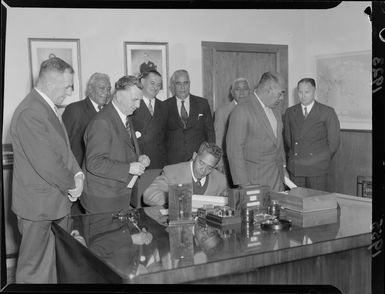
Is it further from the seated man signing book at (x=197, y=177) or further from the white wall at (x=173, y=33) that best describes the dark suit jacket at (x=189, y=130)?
the seated man signing book at (x=197, y=177)

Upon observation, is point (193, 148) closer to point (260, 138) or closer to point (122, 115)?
point (260, 138)

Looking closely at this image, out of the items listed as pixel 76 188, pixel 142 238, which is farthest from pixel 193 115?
pixel 142 238

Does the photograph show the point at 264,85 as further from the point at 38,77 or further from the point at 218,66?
the point at 38,77

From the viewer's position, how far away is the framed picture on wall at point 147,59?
7.95 ft

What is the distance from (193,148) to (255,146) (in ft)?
1.65

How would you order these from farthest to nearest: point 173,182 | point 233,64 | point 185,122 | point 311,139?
point 185,122
point 233,64
point 311,139
point 173,182

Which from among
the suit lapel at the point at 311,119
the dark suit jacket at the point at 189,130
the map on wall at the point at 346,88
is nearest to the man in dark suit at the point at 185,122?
the dark suit jacket at the point at 189,130

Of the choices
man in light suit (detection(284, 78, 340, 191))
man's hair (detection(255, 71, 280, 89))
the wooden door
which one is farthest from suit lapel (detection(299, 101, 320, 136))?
man's hair (detection(255, 71, 280, 89))

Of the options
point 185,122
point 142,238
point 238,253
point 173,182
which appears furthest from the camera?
point 185,122

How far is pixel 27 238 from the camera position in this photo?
1788 mm

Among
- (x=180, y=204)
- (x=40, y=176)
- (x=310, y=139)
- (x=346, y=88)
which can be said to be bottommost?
(x=180, y=204)

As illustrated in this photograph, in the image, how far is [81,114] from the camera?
8.21ft

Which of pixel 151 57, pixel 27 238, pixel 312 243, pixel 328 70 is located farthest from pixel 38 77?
pixel 328 70

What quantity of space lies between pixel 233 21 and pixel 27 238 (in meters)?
1.76
